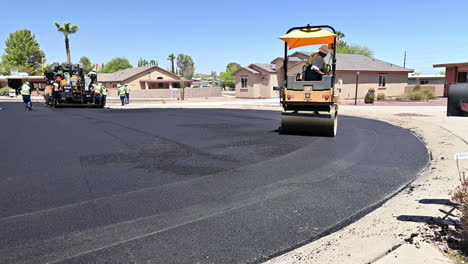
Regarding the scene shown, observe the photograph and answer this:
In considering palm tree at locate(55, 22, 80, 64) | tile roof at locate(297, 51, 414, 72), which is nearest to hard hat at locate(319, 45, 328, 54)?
tile roof at locate(297, 51, 414, 72)

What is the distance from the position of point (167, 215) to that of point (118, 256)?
99cm

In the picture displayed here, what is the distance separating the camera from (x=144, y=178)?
225 inches

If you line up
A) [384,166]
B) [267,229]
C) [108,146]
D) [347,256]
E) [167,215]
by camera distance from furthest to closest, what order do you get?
[108,146]
[384,166]
[167,215]
[267,229]
[347,256]

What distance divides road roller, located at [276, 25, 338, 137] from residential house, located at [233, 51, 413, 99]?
68.1 feet

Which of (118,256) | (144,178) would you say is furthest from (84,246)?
(144,178)

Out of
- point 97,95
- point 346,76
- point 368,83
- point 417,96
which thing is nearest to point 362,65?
point 368,83

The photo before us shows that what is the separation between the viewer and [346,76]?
3178 centimetres

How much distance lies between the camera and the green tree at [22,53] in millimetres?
74688

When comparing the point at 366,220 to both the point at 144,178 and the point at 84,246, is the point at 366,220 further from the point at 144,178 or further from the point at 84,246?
the point at 144,178

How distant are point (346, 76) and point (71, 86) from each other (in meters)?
22.9

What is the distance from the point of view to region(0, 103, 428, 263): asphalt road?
3.43 m

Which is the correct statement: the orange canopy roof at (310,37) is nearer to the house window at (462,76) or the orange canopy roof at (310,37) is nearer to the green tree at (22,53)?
the house window at (462,76)

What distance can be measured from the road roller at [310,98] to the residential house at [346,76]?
2077cm

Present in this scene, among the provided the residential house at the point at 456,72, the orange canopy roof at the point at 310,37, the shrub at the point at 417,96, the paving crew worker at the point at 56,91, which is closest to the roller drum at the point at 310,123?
the orange canopy roof at the point at 310,37
